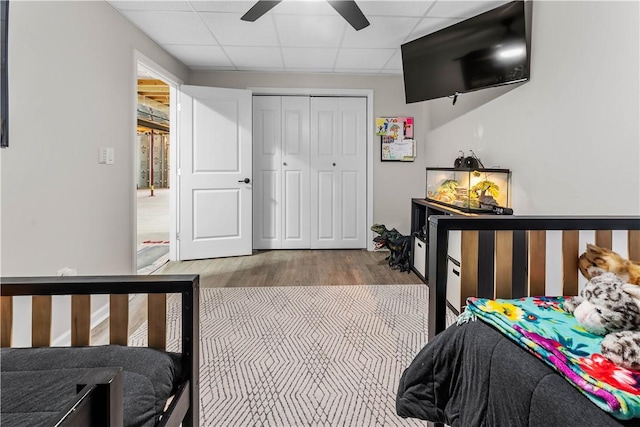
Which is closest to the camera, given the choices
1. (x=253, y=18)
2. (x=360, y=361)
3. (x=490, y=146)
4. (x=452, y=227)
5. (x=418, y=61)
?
(x=452, y=227)

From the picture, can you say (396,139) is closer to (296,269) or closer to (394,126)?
(394,126)

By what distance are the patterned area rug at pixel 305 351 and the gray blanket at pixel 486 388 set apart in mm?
420

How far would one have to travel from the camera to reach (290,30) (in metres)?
3.38

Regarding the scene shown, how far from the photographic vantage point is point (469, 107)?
Answer: 138 inches

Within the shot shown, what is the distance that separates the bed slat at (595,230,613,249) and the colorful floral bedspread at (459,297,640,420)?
0.91 feet

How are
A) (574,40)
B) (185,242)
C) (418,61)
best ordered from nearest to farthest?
(574,40) < (418,61) < (185,242)

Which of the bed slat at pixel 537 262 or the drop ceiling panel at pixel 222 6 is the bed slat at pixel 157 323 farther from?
the drop ceiling panel at pixel 222 6

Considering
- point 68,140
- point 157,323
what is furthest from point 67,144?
point 157,323

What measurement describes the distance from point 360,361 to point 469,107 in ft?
8.41

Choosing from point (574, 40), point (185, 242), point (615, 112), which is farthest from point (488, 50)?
point (185, 242)

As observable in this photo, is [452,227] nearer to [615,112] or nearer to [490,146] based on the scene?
[615,112]

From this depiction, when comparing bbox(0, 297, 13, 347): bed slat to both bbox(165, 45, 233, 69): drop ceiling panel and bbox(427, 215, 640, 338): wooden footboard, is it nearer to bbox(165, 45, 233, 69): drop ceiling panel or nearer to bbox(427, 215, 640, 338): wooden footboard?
bbox(427, 215, 640, 338): wooden footboard

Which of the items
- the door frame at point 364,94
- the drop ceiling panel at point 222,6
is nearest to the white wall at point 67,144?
the drop ceiling panel at point 222,6

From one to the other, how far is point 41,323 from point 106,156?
1.92 m
